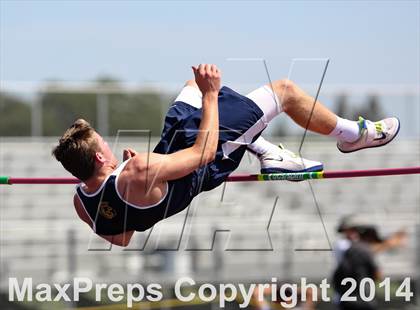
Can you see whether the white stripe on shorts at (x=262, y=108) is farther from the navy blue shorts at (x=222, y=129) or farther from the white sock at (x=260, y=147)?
the white sock at (x=260, y=147)

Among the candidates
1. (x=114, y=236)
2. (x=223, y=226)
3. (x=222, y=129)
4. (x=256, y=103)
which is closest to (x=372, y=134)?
(x=256, y=103)

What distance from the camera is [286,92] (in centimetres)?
576

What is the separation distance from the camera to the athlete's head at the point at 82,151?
17.3 feet

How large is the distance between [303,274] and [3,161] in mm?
5021

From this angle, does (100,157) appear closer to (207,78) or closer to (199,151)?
(199,151)

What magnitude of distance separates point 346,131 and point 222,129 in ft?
2.84

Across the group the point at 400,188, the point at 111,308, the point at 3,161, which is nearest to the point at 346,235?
the point at 111,308

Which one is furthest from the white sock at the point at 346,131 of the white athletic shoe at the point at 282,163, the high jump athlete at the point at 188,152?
the white athletic shoe at the point at 282,163

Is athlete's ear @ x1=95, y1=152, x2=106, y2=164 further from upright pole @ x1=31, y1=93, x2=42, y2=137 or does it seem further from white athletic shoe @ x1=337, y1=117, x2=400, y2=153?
upright pole @ x1=31, y1=93, x2=42, y2=137

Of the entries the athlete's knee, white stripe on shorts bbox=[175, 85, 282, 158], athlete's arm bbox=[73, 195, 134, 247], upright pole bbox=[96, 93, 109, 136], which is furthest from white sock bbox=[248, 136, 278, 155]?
upright pole bbox=[96, 93, 109, 136]

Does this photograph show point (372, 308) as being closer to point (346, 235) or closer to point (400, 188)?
point (346, 235)

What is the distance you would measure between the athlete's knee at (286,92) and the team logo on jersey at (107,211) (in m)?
1.20

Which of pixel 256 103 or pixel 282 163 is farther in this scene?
pixel 282 163

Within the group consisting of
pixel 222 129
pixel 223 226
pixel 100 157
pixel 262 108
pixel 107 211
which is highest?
pixel 262 108
